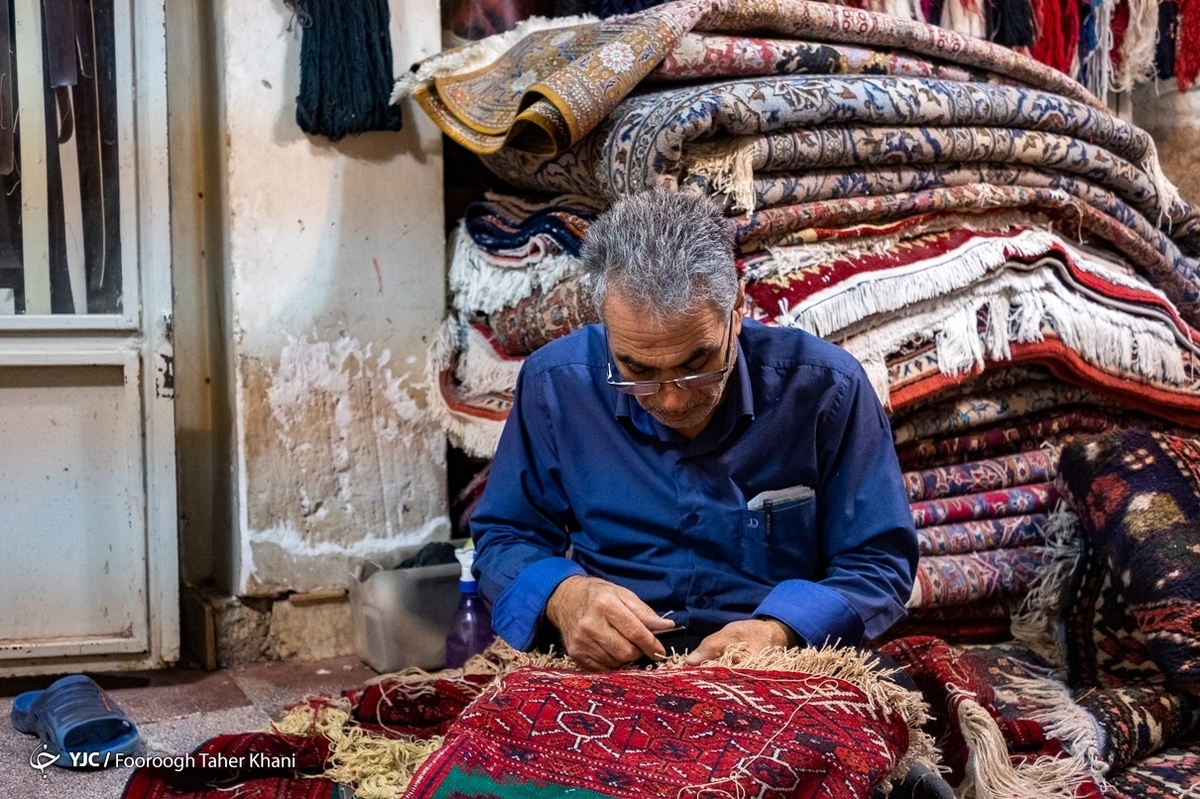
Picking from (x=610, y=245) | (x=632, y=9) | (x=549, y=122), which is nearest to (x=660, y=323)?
(x=610, y=245)

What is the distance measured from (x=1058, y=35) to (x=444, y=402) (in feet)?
7.32

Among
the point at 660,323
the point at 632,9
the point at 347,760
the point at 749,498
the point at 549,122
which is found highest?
the point at 632,9

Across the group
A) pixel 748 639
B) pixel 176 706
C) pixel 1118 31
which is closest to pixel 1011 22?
pixel 1118 31

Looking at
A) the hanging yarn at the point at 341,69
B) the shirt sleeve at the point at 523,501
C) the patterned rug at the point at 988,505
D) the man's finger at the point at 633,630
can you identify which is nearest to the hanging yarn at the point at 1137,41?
the patterned rug at the point at 988,505

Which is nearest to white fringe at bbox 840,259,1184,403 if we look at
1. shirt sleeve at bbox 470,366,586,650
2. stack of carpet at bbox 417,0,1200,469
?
stack of carpet at bbox 417,0,1200,469

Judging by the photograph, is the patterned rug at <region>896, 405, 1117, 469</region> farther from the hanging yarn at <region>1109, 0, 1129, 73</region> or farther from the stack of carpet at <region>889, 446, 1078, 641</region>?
the hanging yarn at <region>1109, 0, 1129, 73</region>

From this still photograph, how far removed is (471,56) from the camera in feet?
9.60

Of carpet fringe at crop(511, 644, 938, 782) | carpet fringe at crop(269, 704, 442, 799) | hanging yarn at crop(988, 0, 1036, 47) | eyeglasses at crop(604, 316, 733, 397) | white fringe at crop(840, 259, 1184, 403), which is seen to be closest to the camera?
carpet fringe at crop(511, 644, 938, 782)

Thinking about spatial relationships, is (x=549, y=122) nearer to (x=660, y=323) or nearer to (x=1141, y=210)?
(x=660, y=323)

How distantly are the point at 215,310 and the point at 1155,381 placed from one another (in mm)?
2477

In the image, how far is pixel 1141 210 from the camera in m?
3.23

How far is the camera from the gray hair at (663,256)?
5.40 feet

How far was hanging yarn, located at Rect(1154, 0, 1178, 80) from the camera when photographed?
3.72 meters

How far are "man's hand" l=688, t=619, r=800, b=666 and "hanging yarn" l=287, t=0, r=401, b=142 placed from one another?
1769mm
